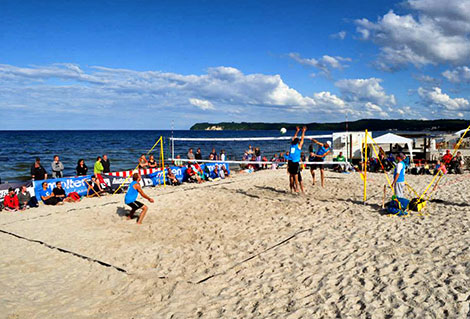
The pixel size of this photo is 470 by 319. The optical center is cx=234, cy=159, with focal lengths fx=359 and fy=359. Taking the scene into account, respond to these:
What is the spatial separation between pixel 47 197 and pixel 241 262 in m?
7.42

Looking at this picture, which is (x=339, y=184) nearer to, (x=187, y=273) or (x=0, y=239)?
(x=187, y=273)

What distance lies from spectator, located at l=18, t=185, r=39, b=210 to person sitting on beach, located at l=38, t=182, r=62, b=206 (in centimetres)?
31

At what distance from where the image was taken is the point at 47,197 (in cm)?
1024

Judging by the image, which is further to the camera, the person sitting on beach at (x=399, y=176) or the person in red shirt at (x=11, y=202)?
the person in red shirt at (x=11, y=202)

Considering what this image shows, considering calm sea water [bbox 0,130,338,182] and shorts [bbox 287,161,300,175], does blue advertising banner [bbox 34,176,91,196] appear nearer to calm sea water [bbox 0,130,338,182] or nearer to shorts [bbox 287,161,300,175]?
shorts [bbox 287,161,300,175]

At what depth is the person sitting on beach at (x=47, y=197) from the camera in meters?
9.93

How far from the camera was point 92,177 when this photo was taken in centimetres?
1128

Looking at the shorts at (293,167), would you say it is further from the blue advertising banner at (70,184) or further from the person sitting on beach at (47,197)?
the person sitting on beach at (47,197)

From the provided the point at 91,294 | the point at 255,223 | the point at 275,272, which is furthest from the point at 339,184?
the point at 91,294

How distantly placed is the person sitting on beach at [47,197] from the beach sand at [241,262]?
A: 114cm

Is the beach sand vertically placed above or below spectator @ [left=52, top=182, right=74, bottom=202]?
below

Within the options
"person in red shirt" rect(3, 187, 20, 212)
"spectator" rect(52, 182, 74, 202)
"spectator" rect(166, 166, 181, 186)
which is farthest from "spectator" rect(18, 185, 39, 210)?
"spectator" rect(166, 166, 181, 186)

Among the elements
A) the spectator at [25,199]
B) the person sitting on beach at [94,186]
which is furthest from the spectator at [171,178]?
the spectator at [25,199]

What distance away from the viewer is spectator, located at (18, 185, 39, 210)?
31.1 ft
